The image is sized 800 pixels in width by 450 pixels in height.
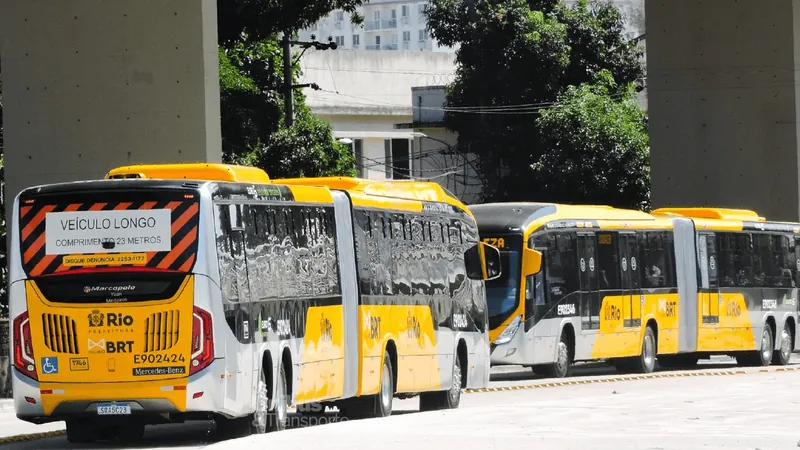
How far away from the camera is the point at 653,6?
34469 mm

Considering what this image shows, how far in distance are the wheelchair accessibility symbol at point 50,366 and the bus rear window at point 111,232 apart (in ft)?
2.53

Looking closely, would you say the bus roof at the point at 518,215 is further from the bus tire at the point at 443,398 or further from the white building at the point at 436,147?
the white building at the point at 436,147

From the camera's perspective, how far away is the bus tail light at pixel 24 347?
15539 mm

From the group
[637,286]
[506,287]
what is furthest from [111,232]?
[637,286]

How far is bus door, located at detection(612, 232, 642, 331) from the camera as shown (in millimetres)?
31266

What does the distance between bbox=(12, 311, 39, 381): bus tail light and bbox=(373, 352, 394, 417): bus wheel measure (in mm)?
5035

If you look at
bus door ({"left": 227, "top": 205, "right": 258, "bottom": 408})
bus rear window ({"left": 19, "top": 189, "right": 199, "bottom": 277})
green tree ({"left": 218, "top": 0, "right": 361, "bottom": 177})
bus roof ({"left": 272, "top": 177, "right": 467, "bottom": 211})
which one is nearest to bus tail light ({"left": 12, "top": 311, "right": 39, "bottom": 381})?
bus rear window ({"left": 19, "top": 189, "right": 199, "bottom": 277})

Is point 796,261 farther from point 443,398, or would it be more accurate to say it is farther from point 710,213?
point 443,398

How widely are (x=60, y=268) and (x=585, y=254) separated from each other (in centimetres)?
1593

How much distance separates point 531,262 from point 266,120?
681 inches

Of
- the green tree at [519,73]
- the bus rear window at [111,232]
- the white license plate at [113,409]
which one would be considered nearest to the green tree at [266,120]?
the green tree at [519,73]

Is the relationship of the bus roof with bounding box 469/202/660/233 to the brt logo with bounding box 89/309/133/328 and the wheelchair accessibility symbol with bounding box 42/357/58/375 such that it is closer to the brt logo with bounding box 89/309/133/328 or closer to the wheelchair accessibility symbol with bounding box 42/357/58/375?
the brt logo with bounding box 89/309/133/328

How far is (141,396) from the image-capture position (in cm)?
1527

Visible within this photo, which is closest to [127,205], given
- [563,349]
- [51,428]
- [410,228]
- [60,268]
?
[60,268]
